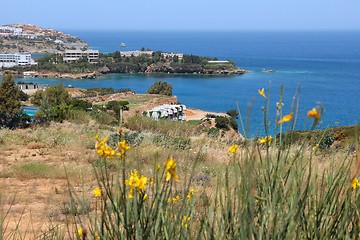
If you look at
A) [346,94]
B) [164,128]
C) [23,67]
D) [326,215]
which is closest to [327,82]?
[346,94]

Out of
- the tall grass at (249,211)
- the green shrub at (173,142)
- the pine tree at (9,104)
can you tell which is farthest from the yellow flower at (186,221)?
the pine tree at (9,104)

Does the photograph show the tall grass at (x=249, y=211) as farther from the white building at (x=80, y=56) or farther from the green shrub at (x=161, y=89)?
the white building at (x=80, y=56)

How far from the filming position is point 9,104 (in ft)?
52.8

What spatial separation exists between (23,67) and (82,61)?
8198 millimetres

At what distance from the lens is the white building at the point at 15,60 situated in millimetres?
63269

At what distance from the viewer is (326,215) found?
4.34ft

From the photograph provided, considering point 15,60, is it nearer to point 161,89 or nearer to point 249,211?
point 161,89

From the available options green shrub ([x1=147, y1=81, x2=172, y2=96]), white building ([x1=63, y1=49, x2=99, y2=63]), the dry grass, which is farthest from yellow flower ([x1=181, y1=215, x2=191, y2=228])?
white building ([x1=63, y1=49, x2=99, y2=63])

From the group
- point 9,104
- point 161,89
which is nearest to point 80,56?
point 161,89

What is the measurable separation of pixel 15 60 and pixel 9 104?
175ft

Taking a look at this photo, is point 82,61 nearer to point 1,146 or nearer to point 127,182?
point 1,146

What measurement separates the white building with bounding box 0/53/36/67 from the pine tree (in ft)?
157

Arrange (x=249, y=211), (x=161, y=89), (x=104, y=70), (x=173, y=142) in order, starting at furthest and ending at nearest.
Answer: (x=104, y=70), (x=161, y=89), (x=173, y=142), (x=249, y=211)

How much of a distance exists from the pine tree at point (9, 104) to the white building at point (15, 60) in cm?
4790
